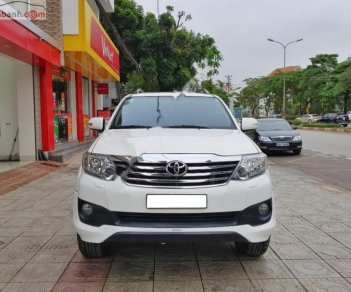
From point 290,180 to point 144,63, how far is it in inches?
706

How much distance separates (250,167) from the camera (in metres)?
3.85

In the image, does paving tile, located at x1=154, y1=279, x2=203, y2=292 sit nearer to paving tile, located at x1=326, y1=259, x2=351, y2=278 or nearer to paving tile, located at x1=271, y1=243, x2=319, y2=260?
paving tile, located at x1=271, y1=243, x2=319, y2=260

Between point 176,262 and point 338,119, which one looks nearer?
point 176,262

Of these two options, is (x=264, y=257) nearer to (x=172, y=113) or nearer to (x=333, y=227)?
(x=333, y=227)

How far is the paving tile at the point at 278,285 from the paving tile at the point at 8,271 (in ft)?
7.12

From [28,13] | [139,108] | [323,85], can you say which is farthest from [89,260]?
[323,85]

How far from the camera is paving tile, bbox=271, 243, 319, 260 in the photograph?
448cm

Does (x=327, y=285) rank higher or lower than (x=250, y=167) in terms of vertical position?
lower

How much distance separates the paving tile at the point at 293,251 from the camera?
14.7 feet

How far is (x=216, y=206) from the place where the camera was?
11.9ft

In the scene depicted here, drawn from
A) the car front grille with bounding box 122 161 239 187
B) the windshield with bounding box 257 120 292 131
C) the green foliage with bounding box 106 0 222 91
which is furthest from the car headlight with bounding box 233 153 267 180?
the green foliage with bounding box 106 0 222 91

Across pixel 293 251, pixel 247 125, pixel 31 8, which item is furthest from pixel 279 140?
pixel 293 251

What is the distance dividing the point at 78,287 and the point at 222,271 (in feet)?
4.28

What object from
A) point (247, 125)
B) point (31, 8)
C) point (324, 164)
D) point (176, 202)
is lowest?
point (324, 164)
